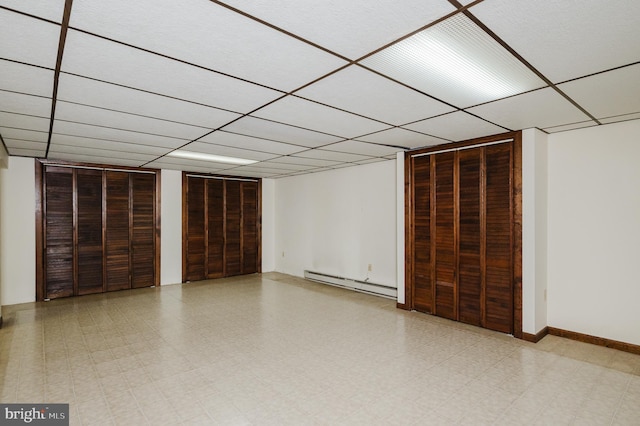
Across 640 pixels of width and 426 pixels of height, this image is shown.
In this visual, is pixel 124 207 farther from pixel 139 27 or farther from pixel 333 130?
pixel 139 27

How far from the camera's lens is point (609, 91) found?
2744 millimetres

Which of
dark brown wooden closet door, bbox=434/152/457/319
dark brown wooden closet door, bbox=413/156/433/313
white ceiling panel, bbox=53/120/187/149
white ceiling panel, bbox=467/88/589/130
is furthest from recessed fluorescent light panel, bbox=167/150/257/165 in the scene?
white ceiling panel, bbox=467/88/589/130

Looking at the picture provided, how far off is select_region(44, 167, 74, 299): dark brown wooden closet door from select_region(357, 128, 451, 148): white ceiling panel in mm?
5602

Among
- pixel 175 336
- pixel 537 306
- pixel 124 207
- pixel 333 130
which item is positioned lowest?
pixel 175 336

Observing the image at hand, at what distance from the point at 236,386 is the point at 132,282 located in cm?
506

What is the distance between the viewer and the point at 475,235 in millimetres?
4477

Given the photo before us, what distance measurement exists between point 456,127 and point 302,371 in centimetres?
314

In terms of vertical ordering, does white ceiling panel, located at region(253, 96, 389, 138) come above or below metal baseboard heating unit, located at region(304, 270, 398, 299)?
above

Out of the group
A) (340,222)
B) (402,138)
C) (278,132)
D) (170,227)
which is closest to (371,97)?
(278,132)

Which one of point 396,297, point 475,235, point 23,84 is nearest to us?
point 23,84

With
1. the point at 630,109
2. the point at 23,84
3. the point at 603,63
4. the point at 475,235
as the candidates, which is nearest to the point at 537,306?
the point at 475,235

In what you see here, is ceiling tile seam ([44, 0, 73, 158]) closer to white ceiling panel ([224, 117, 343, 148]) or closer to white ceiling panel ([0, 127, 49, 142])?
white ceiling panel ([0, 127, 49, 142])

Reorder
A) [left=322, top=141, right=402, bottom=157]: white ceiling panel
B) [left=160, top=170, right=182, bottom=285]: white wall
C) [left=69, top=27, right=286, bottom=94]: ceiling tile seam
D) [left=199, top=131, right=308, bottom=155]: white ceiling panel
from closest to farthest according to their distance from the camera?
[left=69, top=27, right=286, bottom=94]: ceiling tile seam → [left=199, top=131, right=308, bottom=155]: white ceiling panel → [left=322, top=141, right=402, bottom=157]: white ceiling panel → [left=160, top=170, right=182, bottom=285]: white wall

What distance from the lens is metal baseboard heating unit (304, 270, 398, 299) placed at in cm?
611
